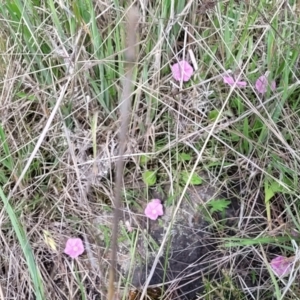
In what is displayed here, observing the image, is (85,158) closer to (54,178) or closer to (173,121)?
(54,178)

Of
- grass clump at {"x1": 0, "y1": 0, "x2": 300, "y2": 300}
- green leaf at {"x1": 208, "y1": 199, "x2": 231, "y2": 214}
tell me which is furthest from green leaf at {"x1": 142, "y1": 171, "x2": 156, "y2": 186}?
green leaf at {"x1": 208, "y1": 199, "x2": 231, "y2": 214}

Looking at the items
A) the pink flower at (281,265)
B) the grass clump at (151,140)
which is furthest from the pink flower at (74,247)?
the pink flower at (281,265)

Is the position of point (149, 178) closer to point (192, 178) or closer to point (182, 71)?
point (192, 178)

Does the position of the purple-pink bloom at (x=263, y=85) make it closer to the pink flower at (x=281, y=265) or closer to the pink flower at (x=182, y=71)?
the pink flower at (x=182, y=71)

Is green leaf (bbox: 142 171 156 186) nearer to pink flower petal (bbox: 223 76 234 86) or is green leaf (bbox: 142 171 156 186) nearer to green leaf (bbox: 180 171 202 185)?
green leaf (bbox: 180 171 202 185)

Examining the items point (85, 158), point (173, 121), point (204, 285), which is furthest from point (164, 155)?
point (204, 285)
